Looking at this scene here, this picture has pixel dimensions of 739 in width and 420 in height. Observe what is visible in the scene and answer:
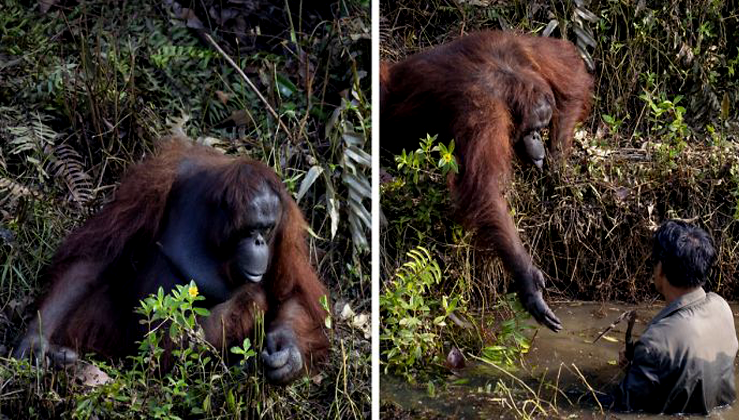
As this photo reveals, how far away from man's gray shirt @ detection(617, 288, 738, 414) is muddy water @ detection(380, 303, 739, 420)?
5cm

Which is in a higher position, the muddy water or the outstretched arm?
the outstretched arm

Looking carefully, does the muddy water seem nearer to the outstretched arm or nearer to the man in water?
the man in water

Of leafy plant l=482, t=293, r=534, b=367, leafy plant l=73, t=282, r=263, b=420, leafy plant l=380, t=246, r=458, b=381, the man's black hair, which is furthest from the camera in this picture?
the man's black hair

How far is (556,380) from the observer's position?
3166 mm

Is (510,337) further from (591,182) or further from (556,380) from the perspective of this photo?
(591,182)

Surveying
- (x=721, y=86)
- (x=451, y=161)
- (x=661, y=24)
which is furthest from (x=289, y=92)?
(x=721, y=86)

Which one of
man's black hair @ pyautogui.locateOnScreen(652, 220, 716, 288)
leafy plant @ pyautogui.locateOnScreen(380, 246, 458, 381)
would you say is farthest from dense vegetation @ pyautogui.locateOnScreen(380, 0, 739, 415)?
man's black hair @ pyautogui.locateOnScreen(652, 220, 716, 288)

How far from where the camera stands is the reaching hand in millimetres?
3080

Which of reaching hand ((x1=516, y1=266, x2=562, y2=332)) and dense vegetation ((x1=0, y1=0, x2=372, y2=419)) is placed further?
reaching hand ((x1=516, y1=266, x2=562, y2=332))

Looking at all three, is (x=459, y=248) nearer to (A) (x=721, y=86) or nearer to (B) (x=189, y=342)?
(B) (x=189, y=342)

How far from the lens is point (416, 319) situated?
8.90ft

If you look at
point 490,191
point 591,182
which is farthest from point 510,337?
point 591,182

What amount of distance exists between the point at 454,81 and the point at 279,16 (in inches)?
24.8

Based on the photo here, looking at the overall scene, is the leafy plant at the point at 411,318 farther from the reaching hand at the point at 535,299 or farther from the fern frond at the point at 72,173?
the fern frond at the point at 72,173
